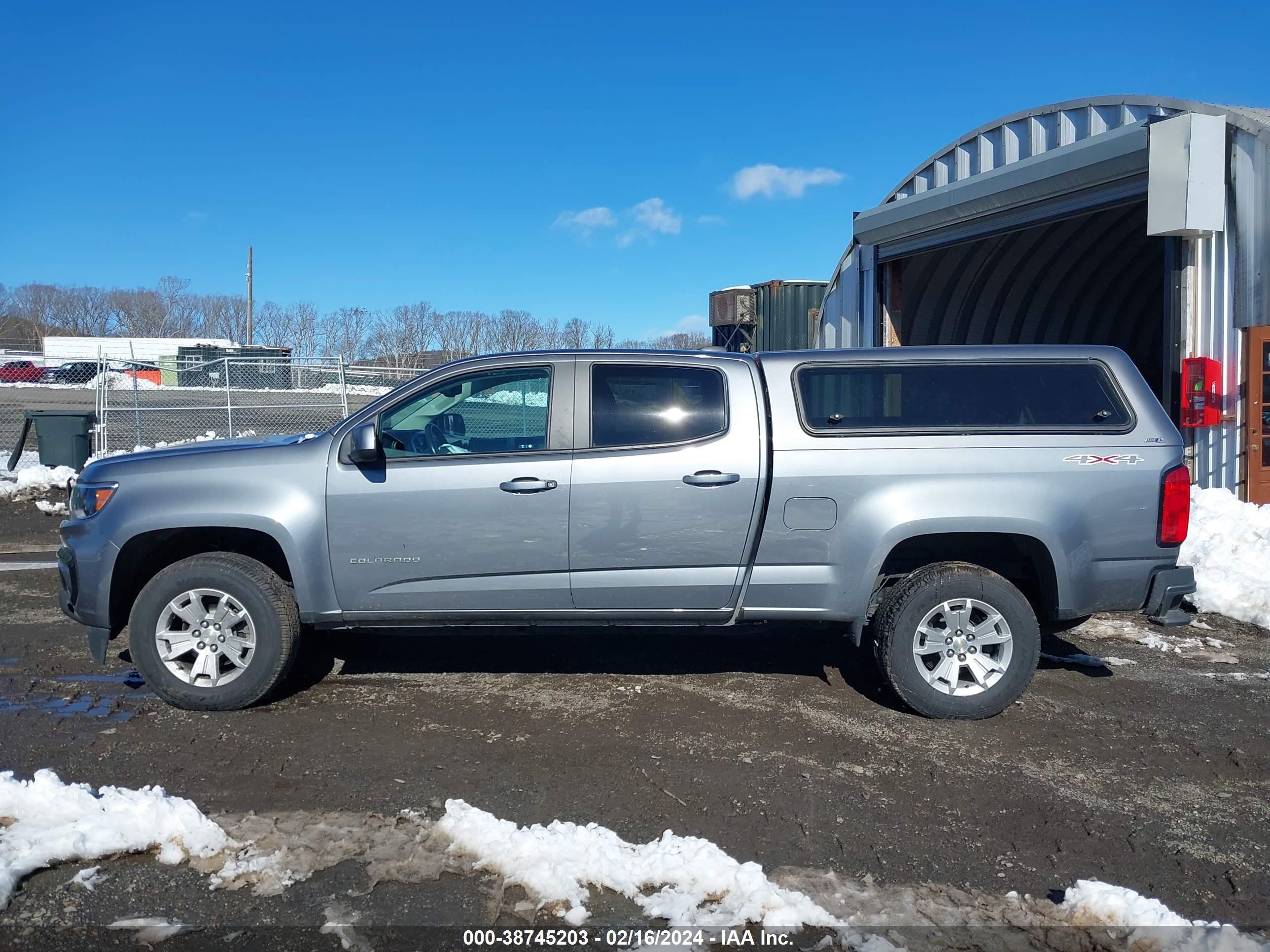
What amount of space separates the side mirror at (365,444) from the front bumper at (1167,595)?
3.99 meters

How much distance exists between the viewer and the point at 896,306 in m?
15.2

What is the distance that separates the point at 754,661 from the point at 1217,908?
10.9 feet

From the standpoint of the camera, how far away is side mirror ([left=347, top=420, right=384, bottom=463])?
5250 mm

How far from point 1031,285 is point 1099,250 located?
1.04 metres

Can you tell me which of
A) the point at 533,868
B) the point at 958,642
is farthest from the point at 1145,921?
the point at 958,642

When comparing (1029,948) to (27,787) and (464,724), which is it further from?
(27,787)

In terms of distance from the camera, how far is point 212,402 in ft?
89.4

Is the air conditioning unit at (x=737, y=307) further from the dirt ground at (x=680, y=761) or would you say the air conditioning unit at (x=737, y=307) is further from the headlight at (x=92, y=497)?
the headlight at (x=92, y=497)

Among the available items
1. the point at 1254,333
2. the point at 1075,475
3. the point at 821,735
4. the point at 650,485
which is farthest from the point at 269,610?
the point at 1254,333

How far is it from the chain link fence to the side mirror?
915 cm

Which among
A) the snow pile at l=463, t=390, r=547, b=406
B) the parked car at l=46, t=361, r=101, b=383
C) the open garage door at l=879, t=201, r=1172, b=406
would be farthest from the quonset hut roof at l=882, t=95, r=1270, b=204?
the parked car at l=46, t=361, r=101, b=383

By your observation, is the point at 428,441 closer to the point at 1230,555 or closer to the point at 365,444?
the point at 365,444

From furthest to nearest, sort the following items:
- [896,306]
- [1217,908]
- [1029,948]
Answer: [896,306] → [1217,908] → [1029,948]

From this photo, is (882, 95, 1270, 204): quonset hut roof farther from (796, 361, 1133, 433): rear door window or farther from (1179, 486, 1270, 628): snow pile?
(796, 361, 1133, 433): rear door window
